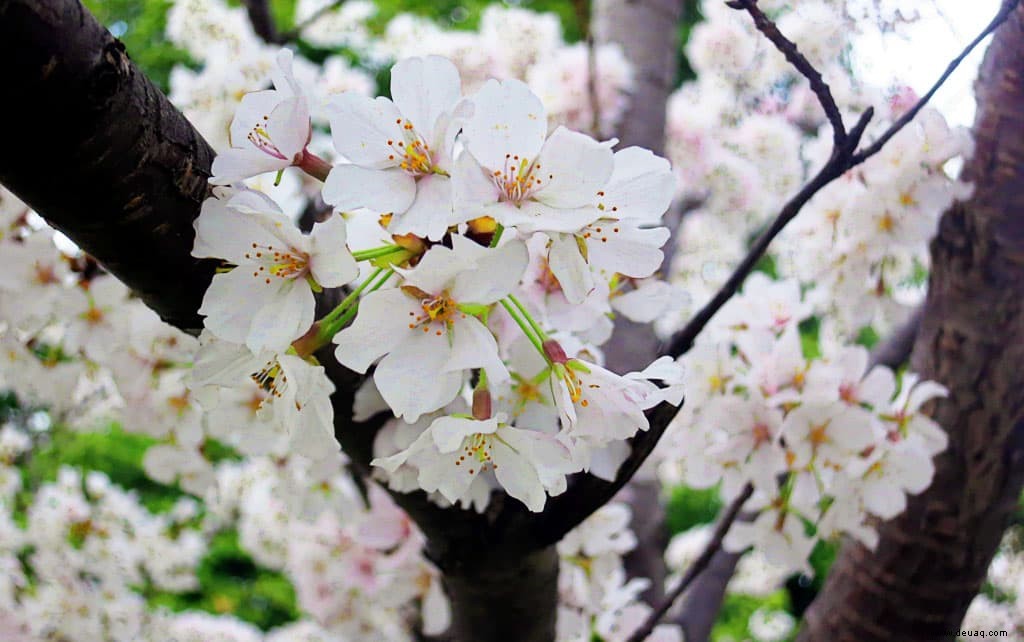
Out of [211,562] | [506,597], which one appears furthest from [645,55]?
[211,562]

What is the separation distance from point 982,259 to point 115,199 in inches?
41.4

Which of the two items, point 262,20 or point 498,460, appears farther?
point 262,20

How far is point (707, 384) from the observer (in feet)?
3.31

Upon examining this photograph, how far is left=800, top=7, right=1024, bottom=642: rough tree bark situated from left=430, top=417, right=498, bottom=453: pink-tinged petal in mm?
→ 823

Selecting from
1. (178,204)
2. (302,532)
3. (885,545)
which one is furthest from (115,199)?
(302,532)

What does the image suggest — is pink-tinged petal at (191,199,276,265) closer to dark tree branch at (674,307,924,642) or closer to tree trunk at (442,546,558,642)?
tree trunk at (442,546,558,642)

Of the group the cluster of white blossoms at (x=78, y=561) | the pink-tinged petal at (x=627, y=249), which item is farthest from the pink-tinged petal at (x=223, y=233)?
the cluster of white blossoms at (x=78, y=561)

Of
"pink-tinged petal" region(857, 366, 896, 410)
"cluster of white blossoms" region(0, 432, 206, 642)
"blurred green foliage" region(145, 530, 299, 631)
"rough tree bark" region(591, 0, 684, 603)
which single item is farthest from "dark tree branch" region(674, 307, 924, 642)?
"blurred green foliage" region(145, 530, 299, 631)

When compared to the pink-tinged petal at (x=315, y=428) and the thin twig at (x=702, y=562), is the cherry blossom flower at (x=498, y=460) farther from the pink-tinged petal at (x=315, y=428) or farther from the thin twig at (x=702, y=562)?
the thin twig at (x=702, y=562)

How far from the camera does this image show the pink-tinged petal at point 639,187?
0.55 m

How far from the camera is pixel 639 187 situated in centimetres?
55

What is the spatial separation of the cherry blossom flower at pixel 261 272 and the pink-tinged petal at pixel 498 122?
10 cm

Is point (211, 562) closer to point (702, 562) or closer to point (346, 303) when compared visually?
point (702, 562)

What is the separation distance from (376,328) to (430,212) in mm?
78
